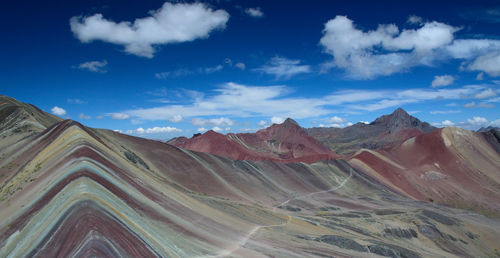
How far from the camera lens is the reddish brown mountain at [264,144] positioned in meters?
127

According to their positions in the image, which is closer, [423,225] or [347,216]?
[423,225]

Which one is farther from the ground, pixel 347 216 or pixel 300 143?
pixel 300 143

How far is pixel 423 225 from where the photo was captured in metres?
48.0

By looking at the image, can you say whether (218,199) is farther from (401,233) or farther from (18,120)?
(18,120)

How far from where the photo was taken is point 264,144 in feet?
528

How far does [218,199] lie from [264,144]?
119821mm

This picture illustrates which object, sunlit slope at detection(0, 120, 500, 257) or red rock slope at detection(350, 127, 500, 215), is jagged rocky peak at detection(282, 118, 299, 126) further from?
sunlit slope at detection(0, 120, 500, 257)

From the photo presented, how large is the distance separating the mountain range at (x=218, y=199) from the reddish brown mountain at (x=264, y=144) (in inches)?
1189

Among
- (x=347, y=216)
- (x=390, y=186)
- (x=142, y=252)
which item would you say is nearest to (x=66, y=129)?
(x=142, y=252)

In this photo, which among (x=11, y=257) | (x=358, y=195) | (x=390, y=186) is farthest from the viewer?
(x=390, y=186)

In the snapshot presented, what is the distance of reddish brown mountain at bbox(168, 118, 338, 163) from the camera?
127 metres

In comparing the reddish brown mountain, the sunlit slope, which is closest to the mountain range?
the sunlit slope

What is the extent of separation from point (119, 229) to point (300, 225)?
88.4 ft

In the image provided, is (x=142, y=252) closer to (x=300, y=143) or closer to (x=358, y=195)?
(x=358, y=195)
